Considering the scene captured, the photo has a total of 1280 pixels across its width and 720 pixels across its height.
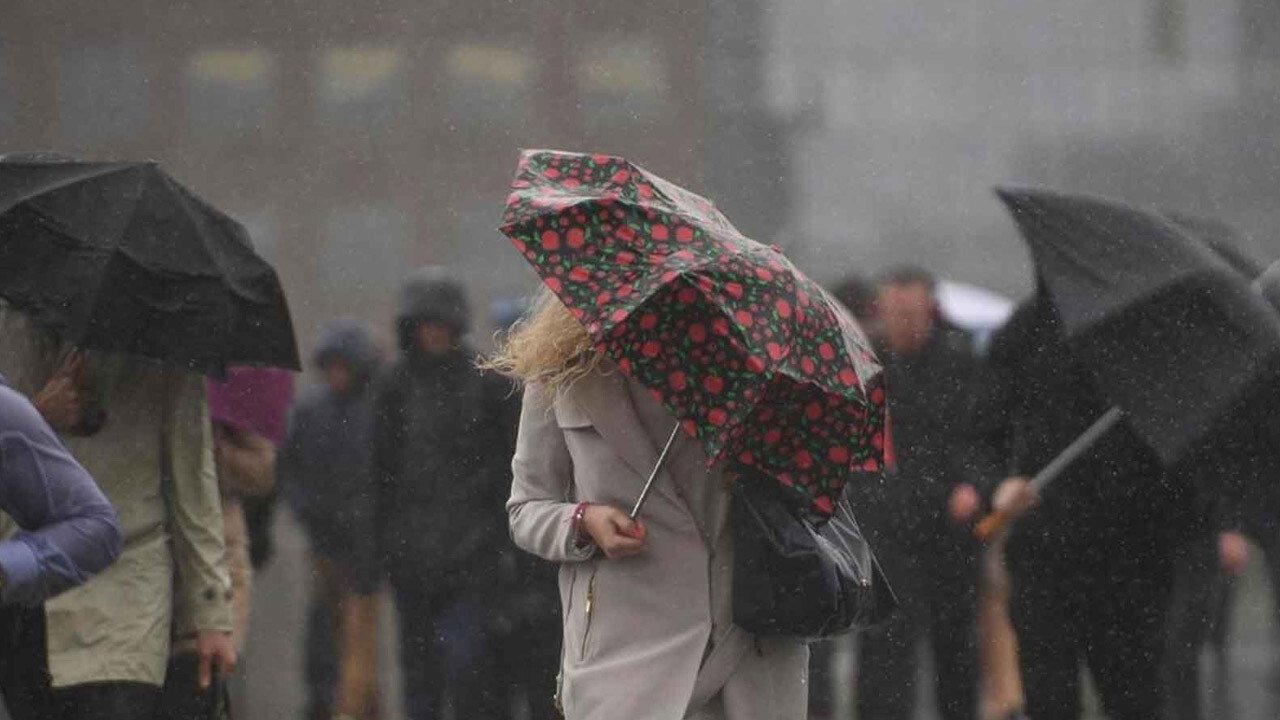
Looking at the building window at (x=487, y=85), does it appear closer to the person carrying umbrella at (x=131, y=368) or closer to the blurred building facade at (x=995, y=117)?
the blurred building facade at (x=995, y=117)

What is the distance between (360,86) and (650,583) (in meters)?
3.98

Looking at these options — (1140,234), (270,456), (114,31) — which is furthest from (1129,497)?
(114,31)

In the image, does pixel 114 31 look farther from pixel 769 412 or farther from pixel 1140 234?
pixel 769 412

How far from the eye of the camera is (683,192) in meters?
4.63

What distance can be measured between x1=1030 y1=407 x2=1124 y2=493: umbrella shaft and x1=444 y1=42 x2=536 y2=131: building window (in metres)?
2.35

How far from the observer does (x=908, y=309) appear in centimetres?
796

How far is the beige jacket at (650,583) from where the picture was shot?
4.58 metres

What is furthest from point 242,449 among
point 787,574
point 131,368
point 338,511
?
point 787,574

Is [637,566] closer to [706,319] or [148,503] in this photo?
[706,319]

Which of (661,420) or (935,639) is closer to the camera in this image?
(661,420)

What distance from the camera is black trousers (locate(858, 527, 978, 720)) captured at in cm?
790

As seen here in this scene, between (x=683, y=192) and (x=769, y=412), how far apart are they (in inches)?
18.7

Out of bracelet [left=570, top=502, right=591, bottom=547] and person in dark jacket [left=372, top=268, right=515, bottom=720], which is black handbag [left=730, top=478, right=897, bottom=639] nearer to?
bracelet [left=570, top=502, right=591, bottom=547]

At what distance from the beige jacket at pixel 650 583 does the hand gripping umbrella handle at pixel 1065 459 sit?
2.30m
